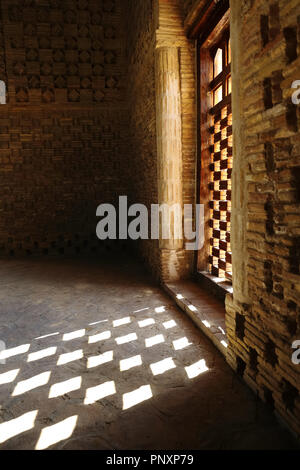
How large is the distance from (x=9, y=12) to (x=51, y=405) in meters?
8.41

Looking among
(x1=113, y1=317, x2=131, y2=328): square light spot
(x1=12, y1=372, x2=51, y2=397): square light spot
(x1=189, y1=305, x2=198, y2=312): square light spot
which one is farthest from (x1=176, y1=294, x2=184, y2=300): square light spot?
(x1=12, y1=372, x2=51, y2=397): square light spot

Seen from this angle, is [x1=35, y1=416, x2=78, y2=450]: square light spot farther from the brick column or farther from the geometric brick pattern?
the geometric brick pattern

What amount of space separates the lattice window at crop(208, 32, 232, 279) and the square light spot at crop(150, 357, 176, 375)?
5.21ft

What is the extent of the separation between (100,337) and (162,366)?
0.87 metres

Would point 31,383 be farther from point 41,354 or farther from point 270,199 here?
point 270,199

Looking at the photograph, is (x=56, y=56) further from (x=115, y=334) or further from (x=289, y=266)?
(x=289, y=266)

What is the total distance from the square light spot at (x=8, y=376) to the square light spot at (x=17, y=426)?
0.51m

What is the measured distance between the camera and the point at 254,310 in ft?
7.95

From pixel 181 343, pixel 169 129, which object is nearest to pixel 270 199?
pixel 181 343

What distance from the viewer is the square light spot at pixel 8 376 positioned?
263cm

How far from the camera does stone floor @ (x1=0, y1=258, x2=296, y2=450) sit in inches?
78.0

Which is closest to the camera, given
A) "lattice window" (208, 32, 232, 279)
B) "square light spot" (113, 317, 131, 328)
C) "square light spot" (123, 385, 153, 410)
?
"square light spot" (123, 385, 153, 410)

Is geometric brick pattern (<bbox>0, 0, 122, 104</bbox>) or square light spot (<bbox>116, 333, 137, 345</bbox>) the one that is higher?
geometric brick pattern (<bbox>0, 0, 122, 104</bbox>)

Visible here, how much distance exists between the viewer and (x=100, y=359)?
9.70ft
